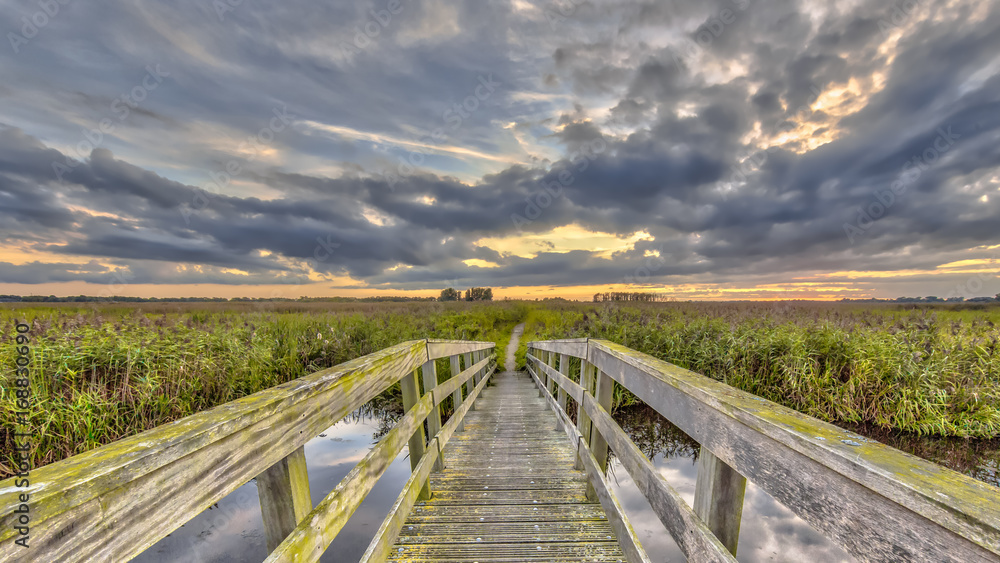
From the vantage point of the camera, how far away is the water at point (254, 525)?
3959mm

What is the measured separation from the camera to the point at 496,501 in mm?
3113

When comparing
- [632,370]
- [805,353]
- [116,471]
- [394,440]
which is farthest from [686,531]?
[805,353]

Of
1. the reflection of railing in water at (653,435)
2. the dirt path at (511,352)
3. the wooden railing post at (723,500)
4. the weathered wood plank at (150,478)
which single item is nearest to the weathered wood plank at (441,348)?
the weathered wood plank at (150,478)

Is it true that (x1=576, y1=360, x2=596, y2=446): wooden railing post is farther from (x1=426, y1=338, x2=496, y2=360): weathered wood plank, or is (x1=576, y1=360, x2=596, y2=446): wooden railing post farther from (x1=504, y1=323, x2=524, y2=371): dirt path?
(x1=504, y1=323, x2=524, y2=371): dirt path

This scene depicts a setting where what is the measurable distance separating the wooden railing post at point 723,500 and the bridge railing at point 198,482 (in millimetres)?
1489

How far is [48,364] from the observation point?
5.14 meters

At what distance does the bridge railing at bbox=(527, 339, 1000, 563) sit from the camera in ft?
2.25

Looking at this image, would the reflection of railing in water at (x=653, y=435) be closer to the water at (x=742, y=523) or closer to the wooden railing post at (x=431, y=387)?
the water at (x=742, y=523)

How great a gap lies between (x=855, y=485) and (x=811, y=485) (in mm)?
130

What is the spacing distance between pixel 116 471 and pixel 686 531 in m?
1.78

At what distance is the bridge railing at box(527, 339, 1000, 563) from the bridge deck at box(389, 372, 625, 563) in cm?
79

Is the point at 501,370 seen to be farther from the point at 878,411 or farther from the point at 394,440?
the point at 394,440

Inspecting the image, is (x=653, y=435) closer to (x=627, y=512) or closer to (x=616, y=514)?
(x=627, y=512)

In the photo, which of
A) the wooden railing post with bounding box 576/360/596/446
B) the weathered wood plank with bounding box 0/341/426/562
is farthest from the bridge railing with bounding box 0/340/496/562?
the wooden railing post with bounding box 576/360/596/446
